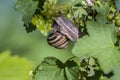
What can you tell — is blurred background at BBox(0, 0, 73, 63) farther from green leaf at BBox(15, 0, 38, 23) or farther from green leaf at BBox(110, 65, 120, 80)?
green leaf at BBox(110, 65, 120, 80)

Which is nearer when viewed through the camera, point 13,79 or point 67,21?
point 13,79

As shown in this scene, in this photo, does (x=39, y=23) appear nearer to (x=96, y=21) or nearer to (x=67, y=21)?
(x=67, y=21)

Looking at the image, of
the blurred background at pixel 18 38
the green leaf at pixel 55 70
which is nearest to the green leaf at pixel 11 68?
the green leaf at pixel 55 70

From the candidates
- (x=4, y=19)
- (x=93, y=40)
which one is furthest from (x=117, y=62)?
(x=4, y=19)

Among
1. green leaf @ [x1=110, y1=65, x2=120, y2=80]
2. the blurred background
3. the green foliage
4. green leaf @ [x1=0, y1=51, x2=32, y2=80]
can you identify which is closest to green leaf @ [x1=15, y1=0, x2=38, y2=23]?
the green foliage

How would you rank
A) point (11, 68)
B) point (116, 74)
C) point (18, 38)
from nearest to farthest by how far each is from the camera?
1. point (11, 68)
2. point (116, 74)
3. point (18, 38)

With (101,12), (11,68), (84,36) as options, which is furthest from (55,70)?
(11,68)

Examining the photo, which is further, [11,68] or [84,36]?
[84,36]

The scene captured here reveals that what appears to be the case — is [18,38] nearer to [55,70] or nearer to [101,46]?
[55,70]
